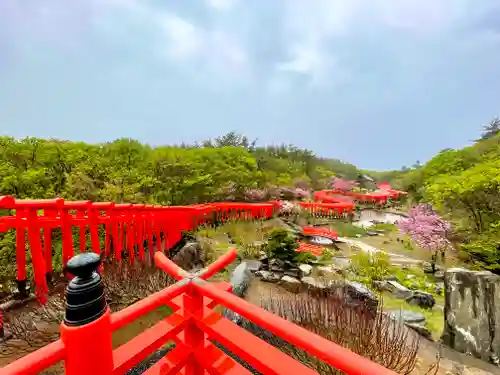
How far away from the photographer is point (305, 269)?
6262 mm

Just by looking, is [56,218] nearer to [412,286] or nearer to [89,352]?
[89,352]

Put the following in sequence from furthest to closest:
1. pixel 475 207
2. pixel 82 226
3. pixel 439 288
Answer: pixel 475 207, pixel 439 288, pixel 82 226

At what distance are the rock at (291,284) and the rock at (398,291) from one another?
2157 mm

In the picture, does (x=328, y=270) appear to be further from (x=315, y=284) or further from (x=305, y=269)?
(x=315, y=284)

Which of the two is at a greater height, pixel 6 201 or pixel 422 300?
pixel 6 201

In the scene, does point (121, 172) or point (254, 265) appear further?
point (121, 172)

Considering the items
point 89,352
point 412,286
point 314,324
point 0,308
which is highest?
point 89,352

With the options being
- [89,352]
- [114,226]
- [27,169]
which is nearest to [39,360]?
[89,352]

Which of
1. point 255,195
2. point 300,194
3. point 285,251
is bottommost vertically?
point 285,251

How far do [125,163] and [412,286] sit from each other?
30.3 feet

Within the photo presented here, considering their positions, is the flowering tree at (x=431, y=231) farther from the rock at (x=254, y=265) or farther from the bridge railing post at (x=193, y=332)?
the bridge railing post at (x=193, y=332)

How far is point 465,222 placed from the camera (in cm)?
798

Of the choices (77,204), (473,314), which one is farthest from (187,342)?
(473,314)

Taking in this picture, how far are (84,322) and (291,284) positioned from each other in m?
5.13
